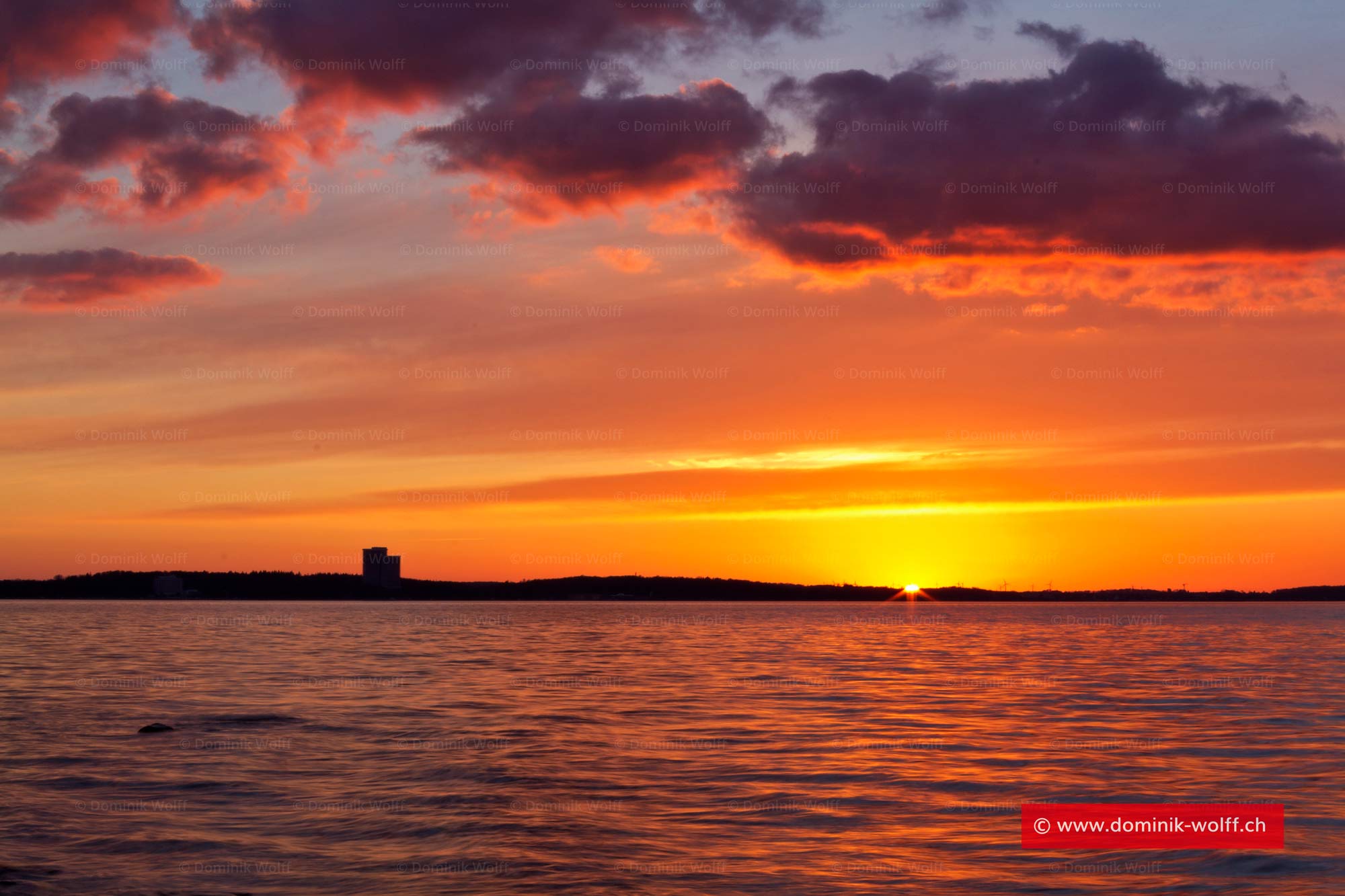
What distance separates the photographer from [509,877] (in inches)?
807

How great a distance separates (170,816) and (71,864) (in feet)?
14.0

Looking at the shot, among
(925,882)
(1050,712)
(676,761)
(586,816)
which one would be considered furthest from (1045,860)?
(1050,712)

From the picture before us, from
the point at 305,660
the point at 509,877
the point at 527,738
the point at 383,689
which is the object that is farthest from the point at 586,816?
the point at 305,660

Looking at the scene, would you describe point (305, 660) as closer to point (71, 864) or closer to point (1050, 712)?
point (1050, 712)

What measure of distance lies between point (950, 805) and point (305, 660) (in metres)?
61.1

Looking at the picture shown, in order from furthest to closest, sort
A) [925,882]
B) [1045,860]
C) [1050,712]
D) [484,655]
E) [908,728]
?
[484,655] < [1050,712] < [908,728] < [1045,860] < [925,882]

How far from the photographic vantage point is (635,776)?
99.5 feet

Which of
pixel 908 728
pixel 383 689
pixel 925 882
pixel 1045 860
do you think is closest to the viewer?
pixel 925 882

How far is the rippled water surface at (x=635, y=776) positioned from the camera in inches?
828

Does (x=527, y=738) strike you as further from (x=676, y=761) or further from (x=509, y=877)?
(x=509, y=877)

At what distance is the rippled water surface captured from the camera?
2103 cm

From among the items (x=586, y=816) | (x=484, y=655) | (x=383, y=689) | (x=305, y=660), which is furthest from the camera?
(x=484, y=655)

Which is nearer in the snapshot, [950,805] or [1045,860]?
[1045,860]

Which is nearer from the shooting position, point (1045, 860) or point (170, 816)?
point (1045, 860)
